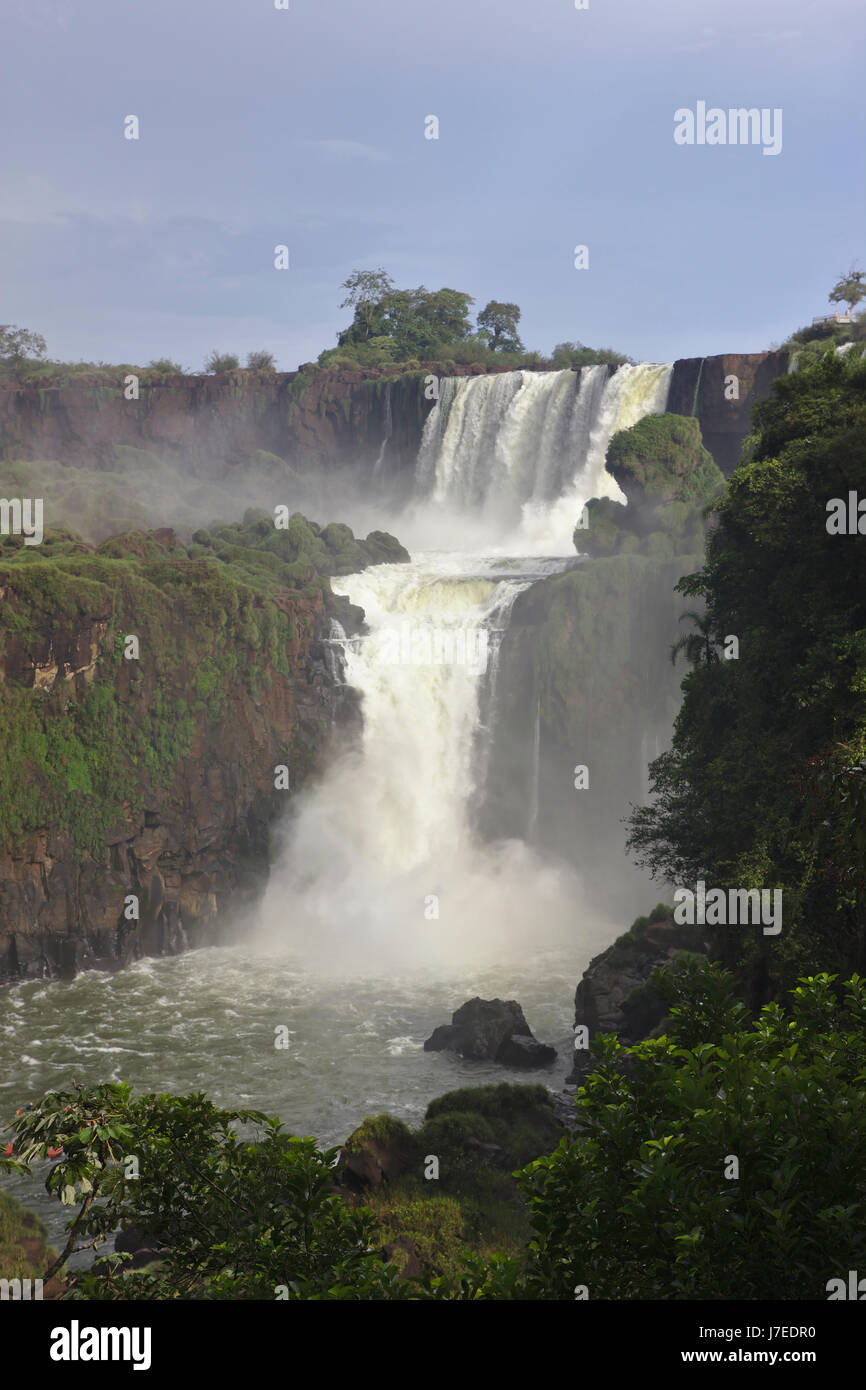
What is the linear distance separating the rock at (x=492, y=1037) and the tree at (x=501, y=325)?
71217mm

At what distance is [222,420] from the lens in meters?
74.5

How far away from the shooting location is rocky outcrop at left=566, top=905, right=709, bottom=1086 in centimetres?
2473

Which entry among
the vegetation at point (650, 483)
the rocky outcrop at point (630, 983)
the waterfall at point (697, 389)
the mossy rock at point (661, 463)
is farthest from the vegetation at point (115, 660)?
the waterfall at point (697, 389)

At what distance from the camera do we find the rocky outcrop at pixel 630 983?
81.1 ft

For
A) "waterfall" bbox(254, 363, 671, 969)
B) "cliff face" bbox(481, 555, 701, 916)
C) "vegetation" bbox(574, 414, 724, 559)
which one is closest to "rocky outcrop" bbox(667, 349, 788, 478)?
"vegetation" bbox(574, 414, 724, 559)

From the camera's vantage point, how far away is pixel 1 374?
84.5 meters

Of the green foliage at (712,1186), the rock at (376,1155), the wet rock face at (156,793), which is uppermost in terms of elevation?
the wet rock face at (156,793)

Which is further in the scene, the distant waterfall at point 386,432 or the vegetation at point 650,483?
the distant waterfall at point 386,432

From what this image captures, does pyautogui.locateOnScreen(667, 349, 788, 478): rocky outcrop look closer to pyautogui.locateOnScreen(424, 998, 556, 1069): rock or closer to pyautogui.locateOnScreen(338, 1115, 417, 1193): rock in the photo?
pyautogui.locateOnScreen(424, 998, 556, 1069): rock

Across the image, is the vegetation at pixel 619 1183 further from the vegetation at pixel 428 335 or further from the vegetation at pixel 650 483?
the vegetation at pixel 428 335

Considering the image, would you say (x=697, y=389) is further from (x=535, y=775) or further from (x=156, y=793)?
(x=156, y=793)

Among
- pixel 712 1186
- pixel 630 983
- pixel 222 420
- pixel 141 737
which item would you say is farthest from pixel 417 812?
pixel 222 420
